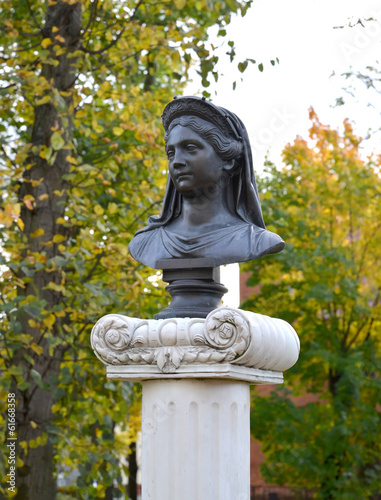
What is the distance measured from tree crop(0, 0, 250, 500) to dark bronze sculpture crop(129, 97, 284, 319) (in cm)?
219

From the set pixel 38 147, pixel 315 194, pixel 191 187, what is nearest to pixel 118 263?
pixel 38 147

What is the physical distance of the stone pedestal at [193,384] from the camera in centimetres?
432

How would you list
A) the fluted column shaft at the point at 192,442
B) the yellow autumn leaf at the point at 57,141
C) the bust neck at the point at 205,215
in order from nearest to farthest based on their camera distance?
the fluted column shaft at the point at 192,442
the bust neck at the point at 205,215
the yellow autumn leaf at the point at 57,141

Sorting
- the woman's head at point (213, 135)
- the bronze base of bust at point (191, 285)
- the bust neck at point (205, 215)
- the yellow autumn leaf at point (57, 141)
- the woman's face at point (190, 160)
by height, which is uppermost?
the yellow autumn leaf at point (57, 141)

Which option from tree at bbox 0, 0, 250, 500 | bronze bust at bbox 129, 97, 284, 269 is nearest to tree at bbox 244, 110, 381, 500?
tree at bbox 0, 0, 250, 500

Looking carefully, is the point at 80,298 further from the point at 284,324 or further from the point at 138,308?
the point at 284,324

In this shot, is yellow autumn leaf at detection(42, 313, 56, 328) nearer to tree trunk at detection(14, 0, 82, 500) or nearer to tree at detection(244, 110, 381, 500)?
tree trunk at detection(14, 0, 82, 500)

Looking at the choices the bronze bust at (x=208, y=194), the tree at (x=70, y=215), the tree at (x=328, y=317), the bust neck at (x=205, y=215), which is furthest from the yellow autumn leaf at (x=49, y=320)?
the tree at (x=328, y=317)

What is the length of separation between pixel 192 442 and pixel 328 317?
10.6m

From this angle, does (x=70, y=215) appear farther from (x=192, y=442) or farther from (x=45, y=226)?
(x=192, y=442)

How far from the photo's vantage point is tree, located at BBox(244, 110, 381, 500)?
42.1ft

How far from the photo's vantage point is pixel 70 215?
26.0 feet

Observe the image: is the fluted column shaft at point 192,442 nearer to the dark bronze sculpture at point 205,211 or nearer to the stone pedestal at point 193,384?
the stone pedestal at point 193,384

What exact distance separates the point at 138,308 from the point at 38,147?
187 centimetres
